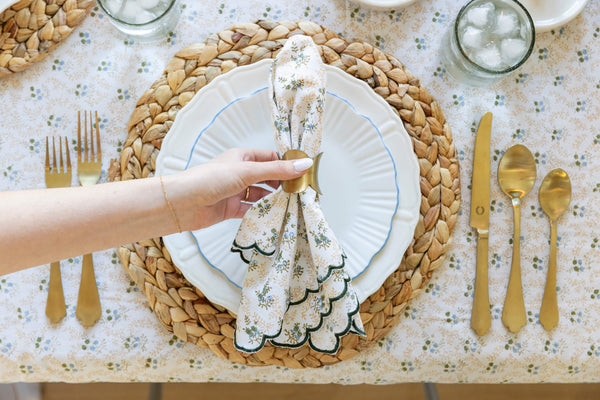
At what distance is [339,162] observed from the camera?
27.6 inches

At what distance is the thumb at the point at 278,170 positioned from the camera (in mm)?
567

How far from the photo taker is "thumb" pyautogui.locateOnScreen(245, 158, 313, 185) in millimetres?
567

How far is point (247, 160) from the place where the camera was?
649 mm

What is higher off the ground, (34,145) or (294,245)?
(34,145)

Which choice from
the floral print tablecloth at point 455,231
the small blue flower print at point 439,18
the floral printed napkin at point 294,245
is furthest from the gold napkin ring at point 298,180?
the small blue flower print at point 439,18

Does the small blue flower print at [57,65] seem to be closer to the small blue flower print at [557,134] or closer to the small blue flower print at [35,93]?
the small blue flower print at [35,93]

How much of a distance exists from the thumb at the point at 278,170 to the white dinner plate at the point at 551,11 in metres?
0.50

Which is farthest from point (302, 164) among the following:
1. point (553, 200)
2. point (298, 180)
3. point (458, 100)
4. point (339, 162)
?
point (553, 200)

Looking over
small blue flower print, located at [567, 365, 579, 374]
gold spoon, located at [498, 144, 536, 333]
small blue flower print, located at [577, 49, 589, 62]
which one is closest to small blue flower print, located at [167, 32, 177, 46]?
gold spoon, located at [498, 144, 536, 333]

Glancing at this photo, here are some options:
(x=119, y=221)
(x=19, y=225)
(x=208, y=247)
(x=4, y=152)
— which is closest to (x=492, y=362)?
(x=208, y=247)

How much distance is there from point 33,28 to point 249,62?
356 millimetres

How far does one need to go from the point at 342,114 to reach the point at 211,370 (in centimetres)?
44

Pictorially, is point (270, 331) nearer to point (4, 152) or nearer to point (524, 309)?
point (524, 309)

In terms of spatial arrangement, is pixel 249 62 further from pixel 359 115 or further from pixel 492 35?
pixel 492 35
